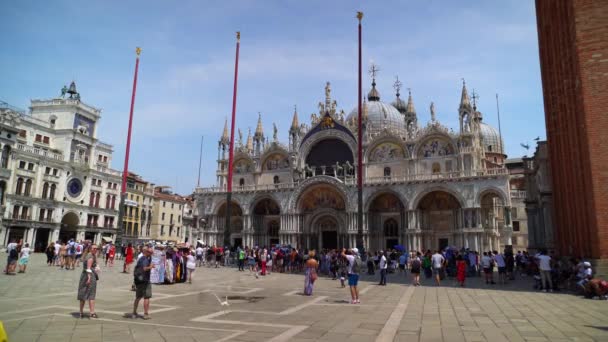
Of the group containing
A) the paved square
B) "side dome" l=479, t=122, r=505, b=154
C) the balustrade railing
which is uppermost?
"side dome" l=479, t=122, r=505, b=154

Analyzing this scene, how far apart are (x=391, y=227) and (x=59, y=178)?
41.7 meters

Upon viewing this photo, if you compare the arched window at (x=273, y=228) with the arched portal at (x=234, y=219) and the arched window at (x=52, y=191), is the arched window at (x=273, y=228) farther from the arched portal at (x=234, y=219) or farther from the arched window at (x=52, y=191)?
the arched window at (x=52, y=191)

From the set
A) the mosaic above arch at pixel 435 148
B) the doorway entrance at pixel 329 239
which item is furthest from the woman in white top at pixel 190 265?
the mosaic above arch at pixel 435 148

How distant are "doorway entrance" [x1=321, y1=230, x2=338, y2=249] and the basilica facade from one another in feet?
0.38

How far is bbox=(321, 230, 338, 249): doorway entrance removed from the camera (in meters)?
Result: 45.4

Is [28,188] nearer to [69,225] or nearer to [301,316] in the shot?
[69,225]

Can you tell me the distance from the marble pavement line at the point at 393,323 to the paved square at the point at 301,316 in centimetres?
2

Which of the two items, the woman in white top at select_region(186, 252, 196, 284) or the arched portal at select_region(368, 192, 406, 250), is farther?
the arched portal at select_region(368, 192, 406, 250)

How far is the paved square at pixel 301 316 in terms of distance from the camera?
840 centimetres

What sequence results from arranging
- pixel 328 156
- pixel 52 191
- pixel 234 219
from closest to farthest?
pixel 328 156
pixel 52 191
pixel 234 219

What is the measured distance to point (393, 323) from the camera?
9.72 m

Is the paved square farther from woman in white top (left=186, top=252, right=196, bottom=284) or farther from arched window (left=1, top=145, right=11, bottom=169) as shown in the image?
arched window (left=1, top=145, right=11, bottom=169)

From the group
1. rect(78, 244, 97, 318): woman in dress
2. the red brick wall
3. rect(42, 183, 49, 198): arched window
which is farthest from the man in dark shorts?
rect(42, 183, 49, 198): arched window

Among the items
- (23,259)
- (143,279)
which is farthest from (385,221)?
(143,279)
